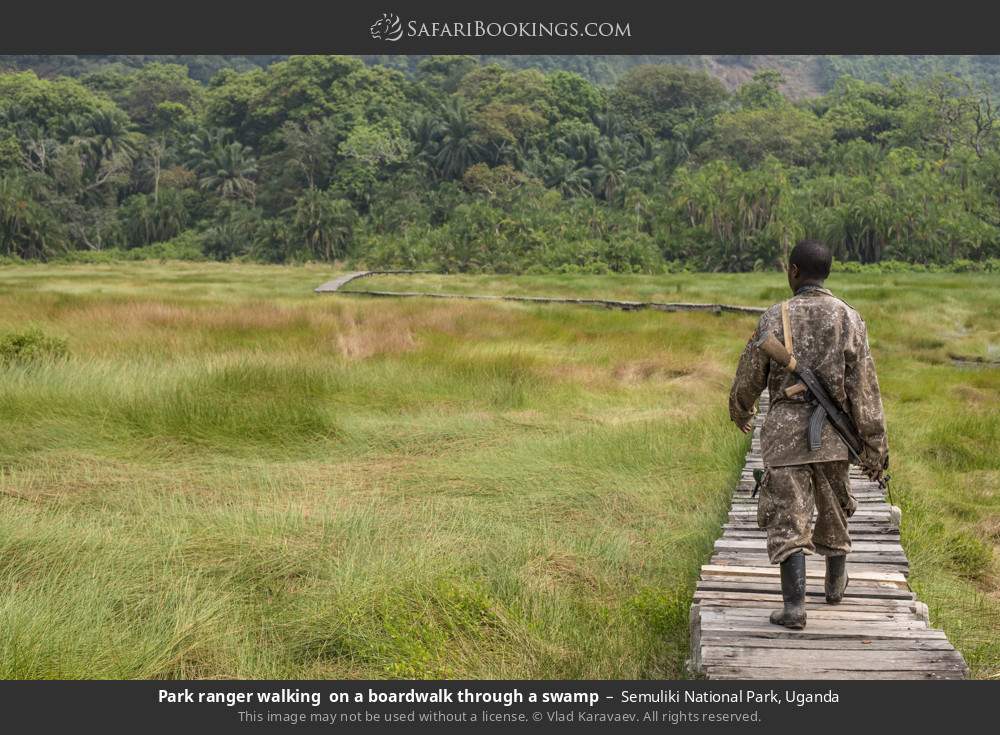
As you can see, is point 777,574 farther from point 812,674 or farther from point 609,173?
point 609,173

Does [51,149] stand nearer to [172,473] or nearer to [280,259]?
[280,259]

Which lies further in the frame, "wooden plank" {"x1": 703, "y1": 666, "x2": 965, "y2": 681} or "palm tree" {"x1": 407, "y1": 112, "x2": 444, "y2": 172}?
"palm tree" {"x1": 407, "y1": 112, "x2": 444, "y2": 172}

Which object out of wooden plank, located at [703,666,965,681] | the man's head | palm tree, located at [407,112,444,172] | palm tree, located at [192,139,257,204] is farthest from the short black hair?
palm tree, located at [192,139,257,204]

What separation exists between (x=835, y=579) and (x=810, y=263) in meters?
1.40

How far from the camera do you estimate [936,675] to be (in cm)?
408

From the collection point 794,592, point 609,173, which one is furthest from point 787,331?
point 609,173

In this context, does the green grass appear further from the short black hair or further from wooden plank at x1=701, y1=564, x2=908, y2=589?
the short black hair

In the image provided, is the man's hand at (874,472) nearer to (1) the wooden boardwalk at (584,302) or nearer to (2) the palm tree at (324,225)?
(1) the wooden boardwalk at (584,302)

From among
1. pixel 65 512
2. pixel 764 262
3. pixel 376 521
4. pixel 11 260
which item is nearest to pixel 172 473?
pixel 65 512

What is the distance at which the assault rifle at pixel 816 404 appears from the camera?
14.5 ft

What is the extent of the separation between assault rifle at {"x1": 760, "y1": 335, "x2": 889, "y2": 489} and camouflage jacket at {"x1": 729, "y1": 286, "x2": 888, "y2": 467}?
0.08 ft

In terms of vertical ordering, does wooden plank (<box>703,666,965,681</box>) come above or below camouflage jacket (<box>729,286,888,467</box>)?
below

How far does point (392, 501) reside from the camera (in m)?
7.86

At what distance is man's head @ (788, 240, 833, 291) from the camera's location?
451 centimetres
